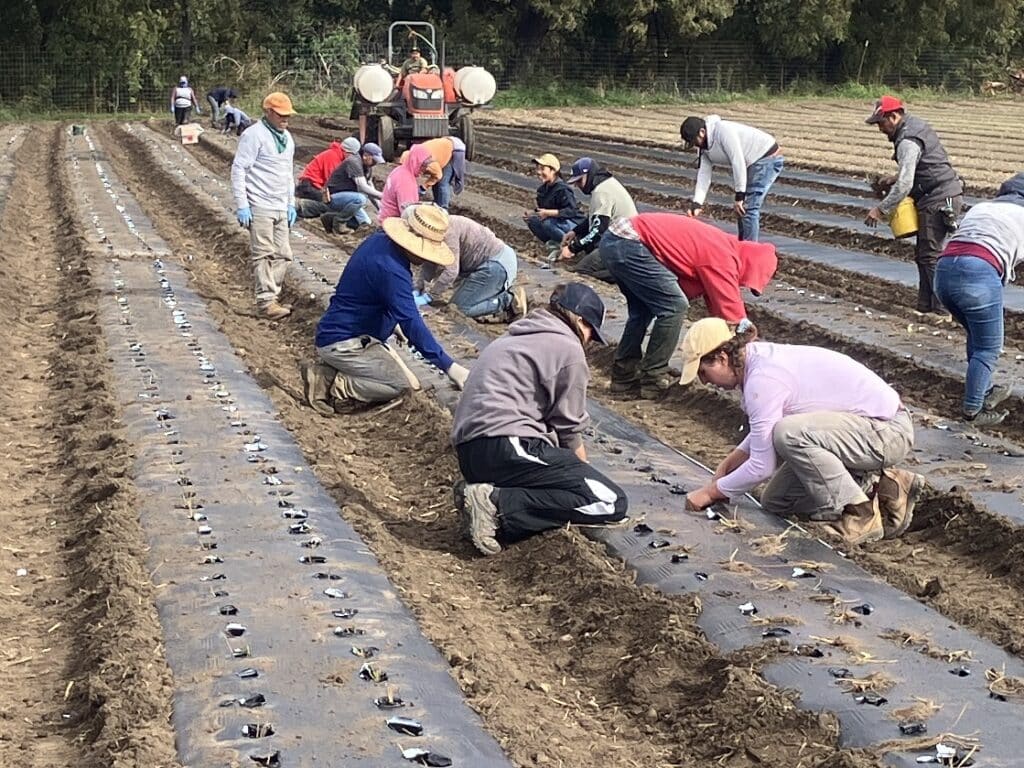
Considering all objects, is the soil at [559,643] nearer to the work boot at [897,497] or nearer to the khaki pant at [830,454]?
the khaki pant at [830,454]

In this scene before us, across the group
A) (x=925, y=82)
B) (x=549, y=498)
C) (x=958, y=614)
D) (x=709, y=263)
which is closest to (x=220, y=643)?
(x=549, y=498)

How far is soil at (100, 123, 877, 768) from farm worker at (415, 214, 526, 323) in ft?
8.56

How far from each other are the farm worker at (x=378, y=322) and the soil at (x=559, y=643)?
47 centimetres

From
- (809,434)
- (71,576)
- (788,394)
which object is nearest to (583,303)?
(788,394)

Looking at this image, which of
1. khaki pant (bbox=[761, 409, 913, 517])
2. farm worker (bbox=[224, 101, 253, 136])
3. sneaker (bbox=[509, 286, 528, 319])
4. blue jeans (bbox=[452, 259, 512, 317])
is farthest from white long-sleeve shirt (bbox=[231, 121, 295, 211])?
farm worker (bbox=[224, 101, 253, 136])

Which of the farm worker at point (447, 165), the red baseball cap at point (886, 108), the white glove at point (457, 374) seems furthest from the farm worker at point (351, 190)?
the white glove at point (457, 374)

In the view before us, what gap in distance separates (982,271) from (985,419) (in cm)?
82

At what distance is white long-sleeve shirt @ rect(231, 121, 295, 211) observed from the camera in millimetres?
9219

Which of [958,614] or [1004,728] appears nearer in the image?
[1004,728]

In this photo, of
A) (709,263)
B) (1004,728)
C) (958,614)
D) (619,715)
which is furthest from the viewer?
(709,263)

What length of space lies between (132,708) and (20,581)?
5.16 ft

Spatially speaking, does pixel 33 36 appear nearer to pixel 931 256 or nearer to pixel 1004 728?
pixel 931 256

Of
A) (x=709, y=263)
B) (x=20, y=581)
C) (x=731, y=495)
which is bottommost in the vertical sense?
(x=20, y=581)

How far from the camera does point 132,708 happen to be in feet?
12.2
